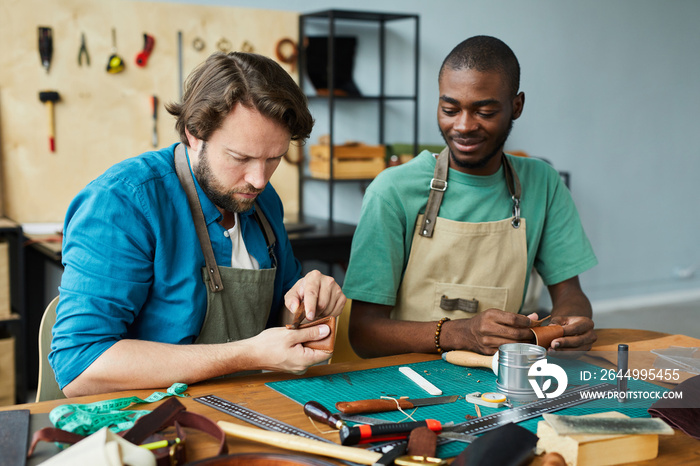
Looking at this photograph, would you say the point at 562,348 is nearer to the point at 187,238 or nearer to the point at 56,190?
the point at 187,238

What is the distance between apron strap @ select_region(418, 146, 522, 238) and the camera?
217 centimetres

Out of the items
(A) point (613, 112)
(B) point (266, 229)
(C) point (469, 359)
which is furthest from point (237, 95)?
(A) point (613, 112)

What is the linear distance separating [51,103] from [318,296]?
2842mm

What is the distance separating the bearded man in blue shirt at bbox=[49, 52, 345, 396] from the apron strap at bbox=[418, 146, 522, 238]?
0.49 meters

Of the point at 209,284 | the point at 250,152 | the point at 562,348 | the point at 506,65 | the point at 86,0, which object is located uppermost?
the point at 86,0

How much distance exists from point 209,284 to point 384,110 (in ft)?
11.2

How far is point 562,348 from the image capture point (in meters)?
1.83

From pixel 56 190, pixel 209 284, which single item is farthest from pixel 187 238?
pixel 56 190

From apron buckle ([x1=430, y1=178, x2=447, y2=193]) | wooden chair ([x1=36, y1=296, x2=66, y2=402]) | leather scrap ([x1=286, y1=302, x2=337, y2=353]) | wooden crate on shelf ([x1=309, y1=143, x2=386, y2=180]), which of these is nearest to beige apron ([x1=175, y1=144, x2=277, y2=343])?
leather scrap ([x1=286, y1=302, x2=337, y2=353])

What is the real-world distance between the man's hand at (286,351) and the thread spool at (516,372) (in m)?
0.40

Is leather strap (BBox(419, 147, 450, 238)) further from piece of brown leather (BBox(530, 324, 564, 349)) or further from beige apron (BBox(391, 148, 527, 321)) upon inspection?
piece of brown leather (BBox(530, 324, 564, 349))

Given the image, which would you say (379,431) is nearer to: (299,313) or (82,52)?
(299,313)

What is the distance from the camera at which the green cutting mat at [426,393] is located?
4.69 feet

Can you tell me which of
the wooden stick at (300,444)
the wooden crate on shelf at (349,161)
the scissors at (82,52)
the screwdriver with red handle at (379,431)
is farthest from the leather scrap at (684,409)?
the scissors at (82,52)
